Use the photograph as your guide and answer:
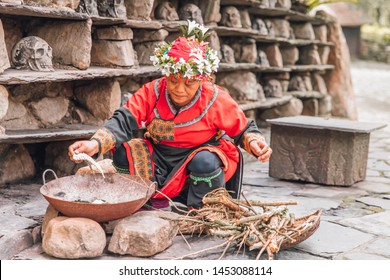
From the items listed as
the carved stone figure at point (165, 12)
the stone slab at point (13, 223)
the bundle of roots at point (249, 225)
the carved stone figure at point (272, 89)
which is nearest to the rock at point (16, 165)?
the stone slab at point (13, 223)

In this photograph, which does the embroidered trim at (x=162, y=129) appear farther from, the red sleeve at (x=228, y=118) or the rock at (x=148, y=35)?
the rock at (x=148, y=35)

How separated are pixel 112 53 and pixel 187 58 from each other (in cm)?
141

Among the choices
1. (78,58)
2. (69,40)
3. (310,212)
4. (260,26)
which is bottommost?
(310,212)

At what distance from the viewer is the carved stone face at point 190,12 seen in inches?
216

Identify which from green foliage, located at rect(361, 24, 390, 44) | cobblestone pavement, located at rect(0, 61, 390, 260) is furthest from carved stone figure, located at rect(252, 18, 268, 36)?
green foliage, located at rect(361, 24, 390, 44)

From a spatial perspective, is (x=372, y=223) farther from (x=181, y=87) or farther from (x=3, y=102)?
(x=3, y=102)

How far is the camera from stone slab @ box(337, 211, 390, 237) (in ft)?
11.4

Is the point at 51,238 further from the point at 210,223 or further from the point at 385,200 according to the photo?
the point at 385,200

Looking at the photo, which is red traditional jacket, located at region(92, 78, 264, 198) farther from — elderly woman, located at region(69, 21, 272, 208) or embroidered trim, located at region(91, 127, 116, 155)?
embroidered trim, located at region(91, 127, 116, 155)

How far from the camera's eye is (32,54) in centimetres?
385

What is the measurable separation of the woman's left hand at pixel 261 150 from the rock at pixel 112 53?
59.5 inches

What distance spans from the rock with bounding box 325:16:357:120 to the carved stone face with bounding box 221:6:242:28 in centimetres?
277

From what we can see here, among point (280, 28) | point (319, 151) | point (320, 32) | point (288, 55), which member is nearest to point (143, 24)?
point (319, 151)

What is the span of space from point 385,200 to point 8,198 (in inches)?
98.4
